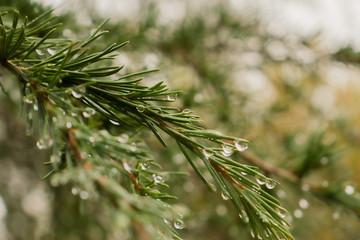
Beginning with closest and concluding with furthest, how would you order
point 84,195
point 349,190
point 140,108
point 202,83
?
point 84,195
point 140,108
point 349,190
point 202,83

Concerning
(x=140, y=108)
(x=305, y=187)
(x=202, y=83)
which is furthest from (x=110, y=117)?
(x=202, y=83)

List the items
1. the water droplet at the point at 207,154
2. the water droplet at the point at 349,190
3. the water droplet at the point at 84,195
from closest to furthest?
the water droplet at the point at 84,195
the water droplet at the point at 207,154
the water droplet at the point at 349,190

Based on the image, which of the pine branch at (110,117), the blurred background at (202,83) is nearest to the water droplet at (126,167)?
the pine branch at (110,117)

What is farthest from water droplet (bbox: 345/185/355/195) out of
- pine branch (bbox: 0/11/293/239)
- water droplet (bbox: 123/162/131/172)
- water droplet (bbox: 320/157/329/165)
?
water droplet (bbox: 123/162/131/172)

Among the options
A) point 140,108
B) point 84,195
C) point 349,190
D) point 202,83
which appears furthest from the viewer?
point 202,83

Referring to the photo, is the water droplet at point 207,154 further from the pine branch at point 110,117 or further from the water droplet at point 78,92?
the water droplet at point 78,92

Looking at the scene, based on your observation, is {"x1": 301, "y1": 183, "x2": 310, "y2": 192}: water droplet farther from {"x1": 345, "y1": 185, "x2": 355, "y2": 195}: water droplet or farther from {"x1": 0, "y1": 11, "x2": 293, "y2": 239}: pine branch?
{"x1": 0, "y1": 11, "x2": 293, "y2": 239}: pine branch

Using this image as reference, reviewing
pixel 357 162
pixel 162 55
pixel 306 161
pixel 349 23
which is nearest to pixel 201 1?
pixel 162 55

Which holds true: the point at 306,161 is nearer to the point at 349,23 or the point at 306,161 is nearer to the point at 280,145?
the point at 280,145

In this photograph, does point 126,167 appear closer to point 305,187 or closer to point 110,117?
point 110,117

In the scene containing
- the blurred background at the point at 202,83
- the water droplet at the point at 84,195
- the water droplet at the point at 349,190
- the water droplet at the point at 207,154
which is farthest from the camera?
the blurred background at the point at 202,83

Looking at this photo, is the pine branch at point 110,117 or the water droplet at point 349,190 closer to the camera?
the pine branch at point 110,117

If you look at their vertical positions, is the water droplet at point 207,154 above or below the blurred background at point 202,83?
above
